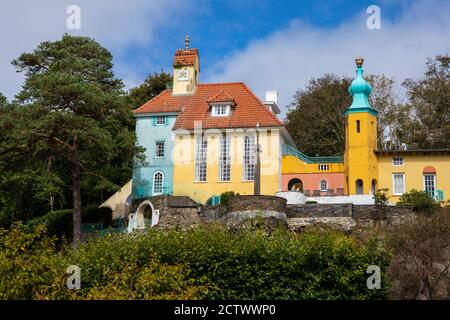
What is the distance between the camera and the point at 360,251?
23562mm

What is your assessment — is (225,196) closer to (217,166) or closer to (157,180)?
(217,166)

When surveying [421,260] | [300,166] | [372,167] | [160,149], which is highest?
[160,149]

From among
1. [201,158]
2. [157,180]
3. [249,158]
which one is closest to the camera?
[249,158]

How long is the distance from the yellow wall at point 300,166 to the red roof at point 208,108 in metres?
2.44

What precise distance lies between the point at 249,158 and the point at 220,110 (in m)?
3.80

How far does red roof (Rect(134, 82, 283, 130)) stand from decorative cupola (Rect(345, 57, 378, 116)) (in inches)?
182

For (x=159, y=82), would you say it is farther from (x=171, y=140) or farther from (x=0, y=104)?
(x=0, y=104)

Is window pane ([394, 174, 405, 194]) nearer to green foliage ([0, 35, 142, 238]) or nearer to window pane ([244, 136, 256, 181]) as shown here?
window pane ([244, 136, 256, 181])

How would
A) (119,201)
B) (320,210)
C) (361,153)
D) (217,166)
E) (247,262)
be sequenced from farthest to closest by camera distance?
(119,201) → (217,166) → (361,153) → (320,210) → (247,262)

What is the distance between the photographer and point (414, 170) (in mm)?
40562

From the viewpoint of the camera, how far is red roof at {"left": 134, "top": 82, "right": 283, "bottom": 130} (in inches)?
1704

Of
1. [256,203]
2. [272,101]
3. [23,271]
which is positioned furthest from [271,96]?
[23,271]

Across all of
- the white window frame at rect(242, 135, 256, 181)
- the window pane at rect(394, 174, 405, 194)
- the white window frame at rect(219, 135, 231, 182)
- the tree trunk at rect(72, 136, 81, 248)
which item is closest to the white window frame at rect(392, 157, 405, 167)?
the window pane at rect(394, 174, 405, 194)
